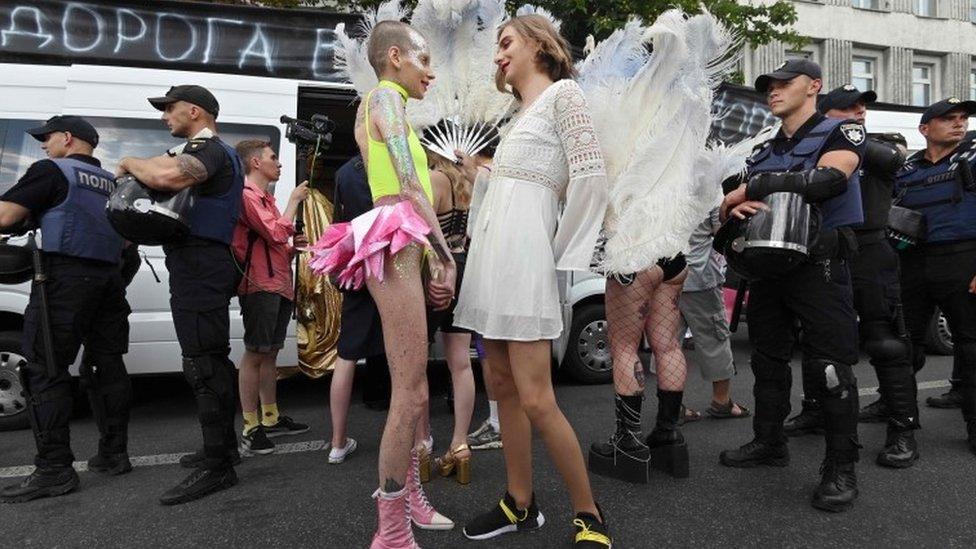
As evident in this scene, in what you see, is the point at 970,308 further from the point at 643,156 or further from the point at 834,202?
the point at 643,156

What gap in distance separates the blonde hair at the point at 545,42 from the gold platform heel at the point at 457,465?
5.96ft

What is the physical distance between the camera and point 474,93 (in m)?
3.41

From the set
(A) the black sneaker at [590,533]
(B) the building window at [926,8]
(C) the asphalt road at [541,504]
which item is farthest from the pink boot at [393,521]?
(B) the building window at [926,8]

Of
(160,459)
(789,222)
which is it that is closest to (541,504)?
(789,222)

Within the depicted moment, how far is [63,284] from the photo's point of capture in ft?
10.2

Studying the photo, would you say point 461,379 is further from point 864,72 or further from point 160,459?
point 864,72

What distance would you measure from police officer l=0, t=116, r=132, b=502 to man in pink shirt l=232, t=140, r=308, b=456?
2.12 ft

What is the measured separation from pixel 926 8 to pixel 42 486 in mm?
25051

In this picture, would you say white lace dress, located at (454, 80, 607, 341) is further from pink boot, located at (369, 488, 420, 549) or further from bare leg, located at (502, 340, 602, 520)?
pink boot, located at (369, 488, 420, 549)

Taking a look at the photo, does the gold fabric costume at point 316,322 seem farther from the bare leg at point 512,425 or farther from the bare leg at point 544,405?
the bare leg at point 544,405

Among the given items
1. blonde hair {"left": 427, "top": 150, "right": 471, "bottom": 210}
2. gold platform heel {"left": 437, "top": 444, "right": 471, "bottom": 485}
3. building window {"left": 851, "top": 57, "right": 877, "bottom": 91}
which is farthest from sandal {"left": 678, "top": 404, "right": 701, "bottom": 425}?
building window {"left": 851, "top": 57, "right": 877, "bottom": 91}

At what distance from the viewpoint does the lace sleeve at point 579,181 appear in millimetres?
2109

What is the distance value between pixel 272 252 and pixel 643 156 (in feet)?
7.58

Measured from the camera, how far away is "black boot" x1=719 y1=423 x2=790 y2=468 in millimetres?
3203
